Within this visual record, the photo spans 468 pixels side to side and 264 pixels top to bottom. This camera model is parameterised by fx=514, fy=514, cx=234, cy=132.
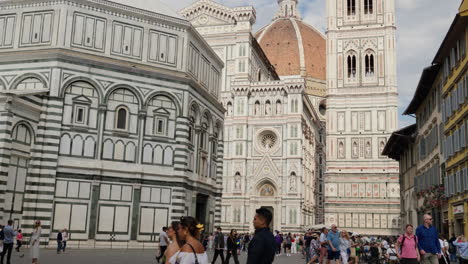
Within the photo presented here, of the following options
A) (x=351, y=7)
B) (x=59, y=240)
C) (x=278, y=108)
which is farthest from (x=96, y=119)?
(x=351, y=7)

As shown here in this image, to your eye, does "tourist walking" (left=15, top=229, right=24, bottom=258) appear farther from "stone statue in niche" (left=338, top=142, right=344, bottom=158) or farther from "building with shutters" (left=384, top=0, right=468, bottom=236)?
"stone statue in niche" (left=338, top=142, right=344, bottom=158)

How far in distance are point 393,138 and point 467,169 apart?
17.3 m

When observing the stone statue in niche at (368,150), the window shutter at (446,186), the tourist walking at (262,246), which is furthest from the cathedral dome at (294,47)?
the tourist walking at (262,246)

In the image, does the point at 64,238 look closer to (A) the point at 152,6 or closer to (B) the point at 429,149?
(A) the point at 152,6

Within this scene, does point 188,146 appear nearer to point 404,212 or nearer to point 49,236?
point 49,236

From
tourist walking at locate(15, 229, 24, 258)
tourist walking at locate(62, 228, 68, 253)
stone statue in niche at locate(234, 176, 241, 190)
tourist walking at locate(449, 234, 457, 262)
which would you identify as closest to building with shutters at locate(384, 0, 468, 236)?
tourist walking at locate(449, 234, 457, 262)

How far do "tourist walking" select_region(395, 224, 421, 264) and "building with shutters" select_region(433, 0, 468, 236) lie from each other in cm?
1304

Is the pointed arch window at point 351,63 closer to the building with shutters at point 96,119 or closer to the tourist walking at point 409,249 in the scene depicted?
the building with shutters at point 96,119

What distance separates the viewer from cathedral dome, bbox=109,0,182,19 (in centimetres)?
2949

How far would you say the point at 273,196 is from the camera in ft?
198

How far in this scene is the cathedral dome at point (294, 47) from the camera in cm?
11050

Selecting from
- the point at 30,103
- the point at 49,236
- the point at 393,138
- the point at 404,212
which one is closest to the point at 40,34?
the point at 30,103

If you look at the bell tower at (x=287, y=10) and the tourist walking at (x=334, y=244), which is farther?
the bell tower at (x=287, y=10)

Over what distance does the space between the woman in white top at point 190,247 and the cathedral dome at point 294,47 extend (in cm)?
10390
